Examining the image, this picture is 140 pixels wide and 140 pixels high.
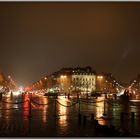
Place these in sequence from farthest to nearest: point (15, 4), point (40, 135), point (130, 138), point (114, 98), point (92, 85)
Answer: point (114, 98) < point (92, 85) < point (15, 4) < point (40, 135) < point (130, 138)

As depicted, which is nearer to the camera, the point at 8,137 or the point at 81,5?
the point at 8,137

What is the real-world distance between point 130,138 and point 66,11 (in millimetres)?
4487

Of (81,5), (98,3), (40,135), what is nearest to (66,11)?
(81,5)

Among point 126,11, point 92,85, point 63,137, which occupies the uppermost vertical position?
point 126,11

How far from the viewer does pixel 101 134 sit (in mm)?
10586

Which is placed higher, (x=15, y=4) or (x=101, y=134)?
(x=15, y=4)

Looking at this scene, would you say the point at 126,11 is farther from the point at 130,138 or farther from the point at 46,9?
the point at 130,138

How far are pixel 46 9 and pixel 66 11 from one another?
643 mm

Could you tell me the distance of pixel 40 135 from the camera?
10367 mm

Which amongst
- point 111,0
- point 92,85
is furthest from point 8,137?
point 92,85

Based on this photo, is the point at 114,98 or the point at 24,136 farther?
the point at 114,98

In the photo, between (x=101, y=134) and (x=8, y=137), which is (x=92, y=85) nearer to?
(x=101, y=134)

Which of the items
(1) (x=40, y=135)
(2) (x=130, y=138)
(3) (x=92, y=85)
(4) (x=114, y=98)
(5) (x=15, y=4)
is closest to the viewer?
(2) (x=130, y=138)

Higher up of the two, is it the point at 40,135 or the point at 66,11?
the point at 66,11
